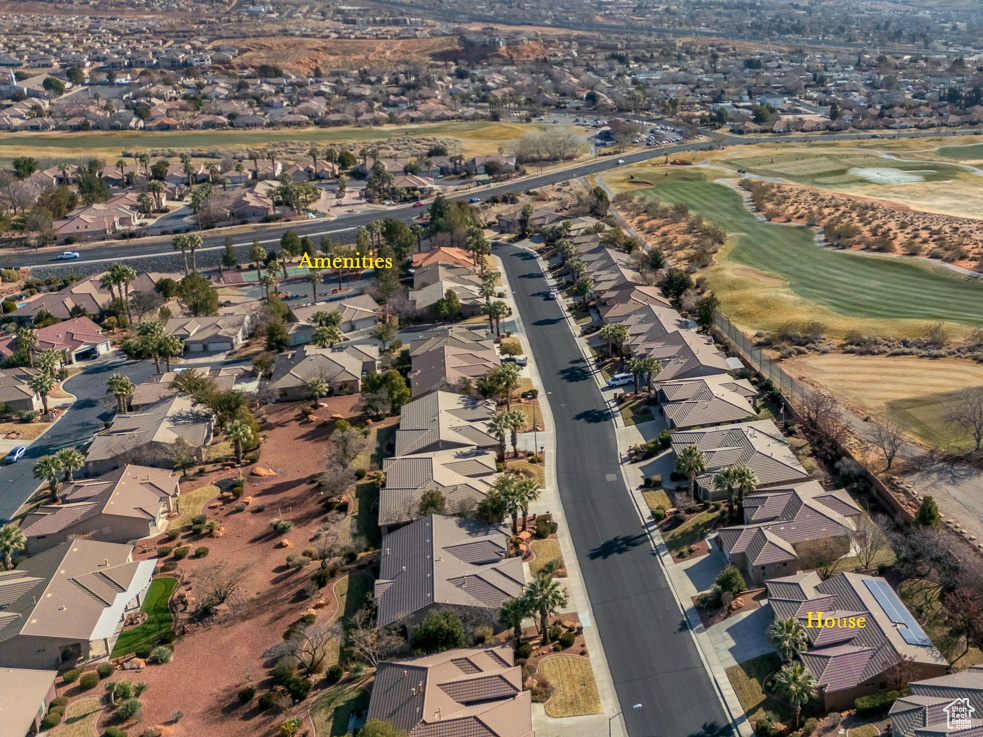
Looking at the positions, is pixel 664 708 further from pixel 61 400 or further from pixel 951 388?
pixel 61 400

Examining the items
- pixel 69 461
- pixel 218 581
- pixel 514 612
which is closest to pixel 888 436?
pixel 514 612

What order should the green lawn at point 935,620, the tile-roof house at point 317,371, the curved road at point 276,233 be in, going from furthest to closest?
the curved road at point 276,233 < the tile-roof house at point 317,371 < the green lawn at point 935,620

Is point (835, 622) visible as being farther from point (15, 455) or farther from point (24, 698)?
point (15, 455)

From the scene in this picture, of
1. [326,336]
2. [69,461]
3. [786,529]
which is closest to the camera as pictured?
[786,529]

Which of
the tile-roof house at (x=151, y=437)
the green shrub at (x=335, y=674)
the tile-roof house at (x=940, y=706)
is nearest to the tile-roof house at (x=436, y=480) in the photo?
the green shrub at (x=335, y=674)

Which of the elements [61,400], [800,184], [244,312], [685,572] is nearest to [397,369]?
[244,312]

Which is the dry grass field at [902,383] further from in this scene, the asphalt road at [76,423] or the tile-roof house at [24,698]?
the asphalt road at [76,423]
